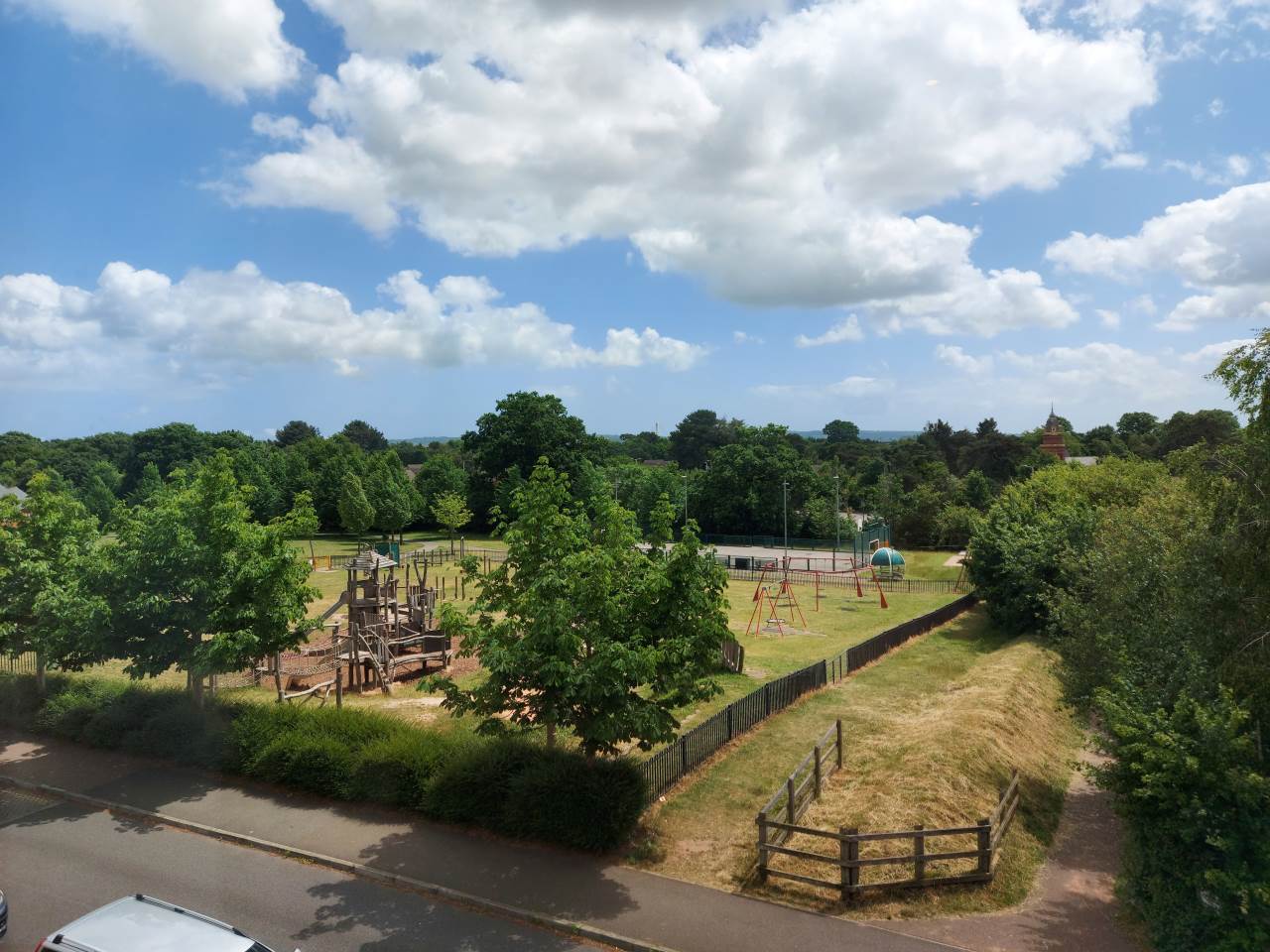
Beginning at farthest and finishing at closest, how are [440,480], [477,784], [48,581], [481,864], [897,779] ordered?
[440,480] < [48,581] < [897,779] < [477,784] < [481,864]

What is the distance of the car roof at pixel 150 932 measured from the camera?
8.38 m

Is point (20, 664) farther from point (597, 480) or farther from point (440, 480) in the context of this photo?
point (440, 480)

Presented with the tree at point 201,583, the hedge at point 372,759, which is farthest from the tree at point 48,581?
the hedge at point 372,759

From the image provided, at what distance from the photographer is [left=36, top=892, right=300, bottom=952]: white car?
8344 mm

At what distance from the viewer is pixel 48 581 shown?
18641mm

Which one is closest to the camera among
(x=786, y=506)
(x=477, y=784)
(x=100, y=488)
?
(x=477, y=784)

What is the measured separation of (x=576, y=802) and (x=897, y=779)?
22.1 feet

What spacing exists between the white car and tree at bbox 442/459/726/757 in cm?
496

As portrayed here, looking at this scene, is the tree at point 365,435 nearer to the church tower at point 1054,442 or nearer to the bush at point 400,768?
the church tower at point 1054,442

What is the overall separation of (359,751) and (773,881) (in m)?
7.85

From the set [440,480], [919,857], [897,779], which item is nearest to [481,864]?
[919,857]

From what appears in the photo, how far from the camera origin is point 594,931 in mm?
10945

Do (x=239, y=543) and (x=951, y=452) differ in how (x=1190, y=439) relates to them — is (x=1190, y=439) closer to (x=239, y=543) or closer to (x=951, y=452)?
(x=951, y=452)

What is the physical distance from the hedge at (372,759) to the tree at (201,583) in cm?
141
